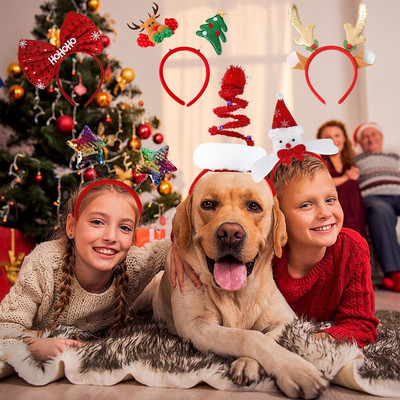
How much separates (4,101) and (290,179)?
3.11 meters

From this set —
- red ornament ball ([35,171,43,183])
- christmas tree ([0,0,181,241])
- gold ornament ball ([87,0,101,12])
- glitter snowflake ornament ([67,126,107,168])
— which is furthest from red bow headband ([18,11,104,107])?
gold ornament ball ([87,0,101,12])

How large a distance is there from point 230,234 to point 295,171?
505 mm

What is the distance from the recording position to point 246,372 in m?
1.27

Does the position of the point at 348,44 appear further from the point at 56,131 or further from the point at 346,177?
the point at 346,177

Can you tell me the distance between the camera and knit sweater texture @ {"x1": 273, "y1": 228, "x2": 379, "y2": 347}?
169 centimetres

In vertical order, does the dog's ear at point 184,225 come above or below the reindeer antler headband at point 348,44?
below

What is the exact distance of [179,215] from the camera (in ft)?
5.51

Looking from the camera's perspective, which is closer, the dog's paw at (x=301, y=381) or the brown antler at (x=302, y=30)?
the dog's paw at (x=301, y=381)

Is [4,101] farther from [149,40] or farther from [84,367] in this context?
[84,367]

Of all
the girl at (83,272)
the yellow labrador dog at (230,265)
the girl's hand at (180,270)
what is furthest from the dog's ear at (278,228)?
the girl at (83,272)

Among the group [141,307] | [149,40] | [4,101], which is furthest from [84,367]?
[4,101]

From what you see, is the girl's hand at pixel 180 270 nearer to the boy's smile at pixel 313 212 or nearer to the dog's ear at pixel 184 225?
the dog's ear at pixel 184 225

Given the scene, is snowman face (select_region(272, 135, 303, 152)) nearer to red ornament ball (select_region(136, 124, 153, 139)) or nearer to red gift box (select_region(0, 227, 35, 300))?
red ornament ball (select_region(136, 124, 153, 139))

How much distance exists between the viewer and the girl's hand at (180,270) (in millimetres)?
1635
